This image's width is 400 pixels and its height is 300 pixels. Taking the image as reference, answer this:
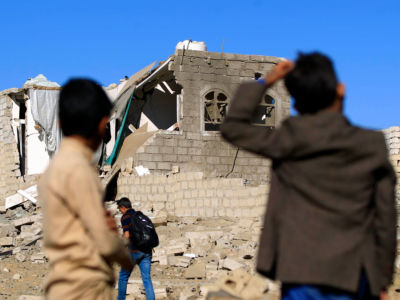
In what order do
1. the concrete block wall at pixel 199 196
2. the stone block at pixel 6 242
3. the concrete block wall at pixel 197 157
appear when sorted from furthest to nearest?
the concrete block wall at pixel 197 157, the stone block at pixel 6 242, the concrete block wall at pixel 199 196

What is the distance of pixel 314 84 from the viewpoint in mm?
2424

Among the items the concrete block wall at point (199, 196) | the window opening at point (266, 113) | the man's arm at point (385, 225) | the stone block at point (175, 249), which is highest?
the window opening at point (266, 113)

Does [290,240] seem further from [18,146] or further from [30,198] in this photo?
[18,146]

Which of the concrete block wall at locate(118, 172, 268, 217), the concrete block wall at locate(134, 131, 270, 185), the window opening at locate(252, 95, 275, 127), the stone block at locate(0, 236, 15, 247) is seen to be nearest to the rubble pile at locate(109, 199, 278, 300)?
the concrete block wall at locate(118, 172, 268, 217)

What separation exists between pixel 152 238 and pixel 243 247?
209 inches

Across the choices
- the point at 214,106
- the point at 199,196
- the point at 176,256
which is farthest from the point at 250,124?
the point at 214,106

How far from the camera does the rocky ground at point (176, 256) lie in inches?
398

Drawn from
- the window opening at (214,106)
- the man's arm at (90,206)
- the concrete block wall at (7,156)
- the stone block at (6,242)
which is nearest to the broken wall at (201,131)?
the window opening at (214,106)

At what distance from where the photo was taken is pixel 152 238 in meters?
7.50

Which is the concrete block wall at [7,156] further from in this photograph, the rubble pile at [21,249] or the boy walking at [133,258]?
the boy walking at [133,258]

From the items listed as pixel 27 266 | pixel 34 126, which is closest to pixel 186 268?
pixel 27 266

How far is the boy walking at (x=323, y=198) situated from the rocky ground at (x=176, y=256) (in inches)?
207

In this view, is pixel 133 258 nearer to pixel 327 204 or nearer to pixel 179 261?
pixel 179 261

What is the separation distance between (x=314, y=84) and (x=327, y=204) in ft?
1.53
